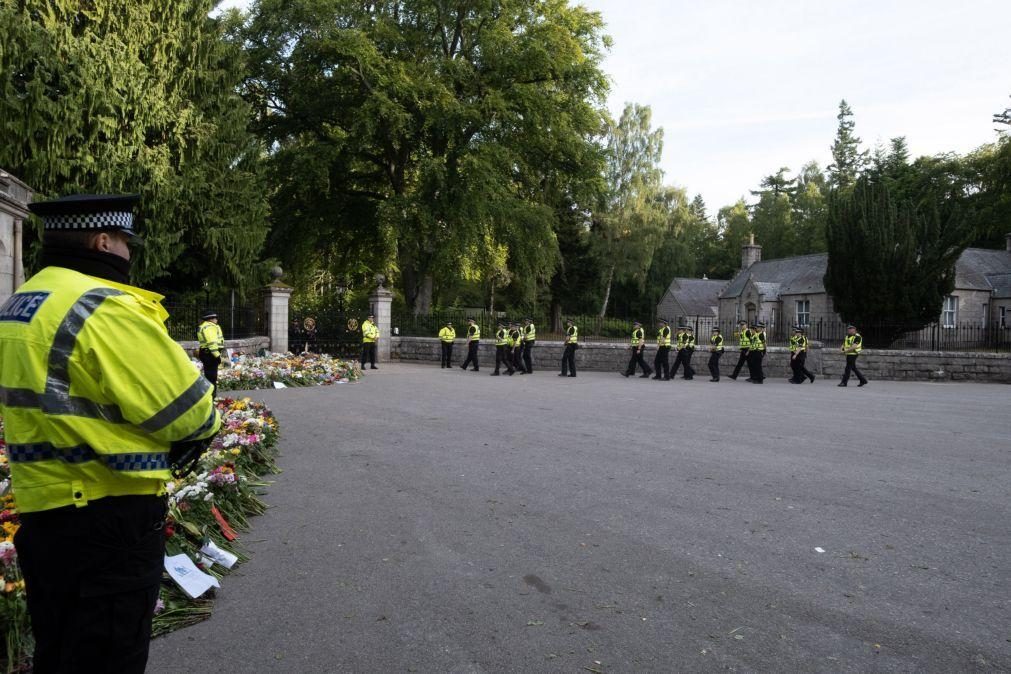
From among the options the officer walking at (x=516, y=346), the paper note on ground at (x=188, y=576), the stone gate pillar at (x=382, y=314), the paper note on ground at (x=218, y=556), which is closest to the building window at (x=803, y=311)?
the officer walking at (x=516, y=346)

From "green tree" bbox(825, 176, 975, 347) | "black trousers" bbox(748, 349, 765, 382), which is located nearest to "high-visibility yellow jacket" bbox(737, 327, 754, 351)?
"black trousers" bbox(748, 349, 765, 382)

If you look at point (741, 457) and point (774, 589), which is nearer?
point (774, 589)

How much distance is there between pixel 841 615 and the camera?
12.5ft

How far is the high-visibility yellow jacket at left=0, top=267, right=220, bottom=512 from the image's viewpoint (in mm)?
2100

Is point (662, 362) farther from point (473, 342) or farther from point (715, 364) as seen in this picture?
point (473, 342)

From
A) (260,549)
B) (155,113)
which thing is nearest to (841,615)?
(260,549)

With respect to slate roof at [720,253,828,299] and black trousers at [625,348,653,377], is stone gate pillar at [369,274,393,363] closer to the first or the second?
black trousers at [625,348,653,377]

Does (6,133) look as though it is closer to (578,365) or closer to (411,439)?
(411,439)

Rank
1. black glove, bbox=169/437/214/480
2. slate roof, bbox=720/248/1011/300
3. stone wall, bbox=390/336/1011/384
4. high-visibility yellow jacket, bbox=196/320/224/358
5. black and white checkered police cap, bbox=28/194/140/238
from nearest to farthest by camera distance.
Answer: black and white checkered police cap, bbox=28/194/140/238, black glove, bbox=169/437/214/480, high-visibility yellow jacket, bbox=196/320/224/358, stone wall, bbox=390/336/1011/384, slate roof, bbox=720/248/1011/300

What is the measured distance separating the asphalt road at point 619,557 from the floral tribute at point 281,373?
613cm

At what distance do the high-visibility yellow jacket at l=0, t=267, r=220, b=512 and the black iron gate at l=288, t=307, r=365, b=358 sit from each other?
2296cm

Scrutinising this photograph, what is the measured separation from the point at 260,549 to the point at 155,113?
57.4 feet

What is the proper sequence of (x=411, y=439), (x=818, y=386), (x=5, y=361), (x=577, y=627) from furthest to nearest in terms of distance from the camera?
(x=818, y=386) < (x=411, y=439) < (x=577, y=627) < (x=5, y=361)

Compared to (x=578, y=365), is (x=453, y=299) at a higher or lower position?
higher
